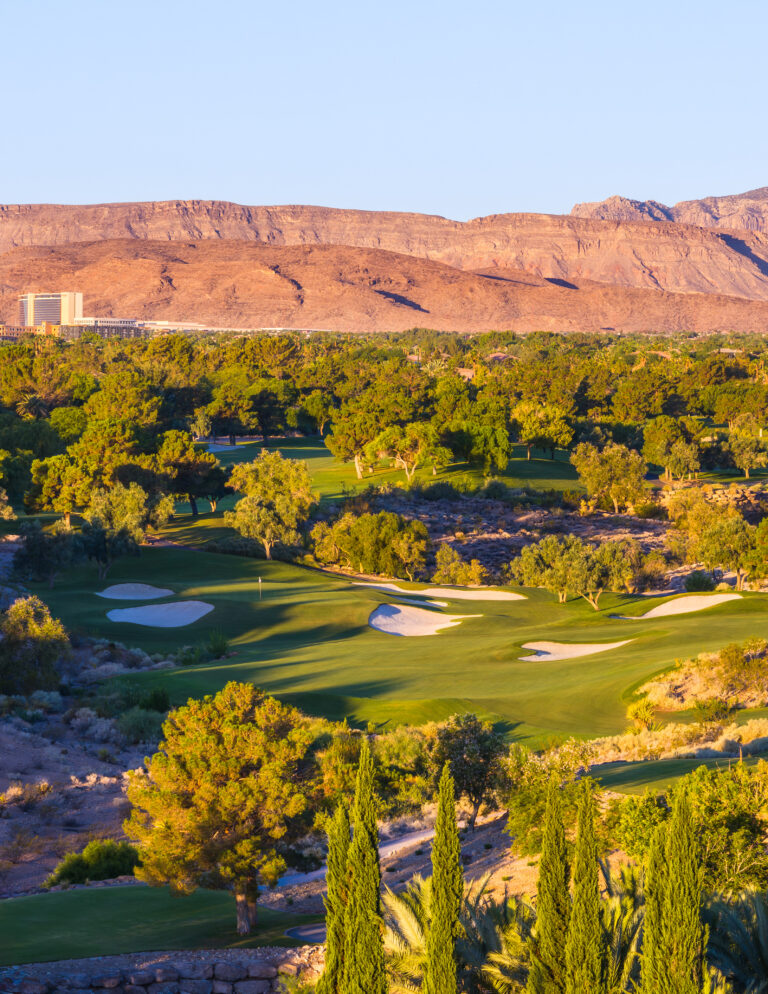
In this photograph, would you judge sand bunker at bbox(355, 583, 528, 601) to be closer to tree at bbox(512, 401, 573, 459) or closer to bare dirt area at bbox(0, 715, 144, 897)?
bare dirt area at bbox(0, 715, 144, 897)

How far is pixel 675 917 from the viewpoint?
10.1 m

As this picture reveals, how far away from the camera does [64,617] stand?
41.8m

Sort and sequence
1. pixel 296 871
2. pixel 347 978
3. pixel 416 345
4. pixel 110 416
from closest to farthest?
pixel 347 978, pixel 296 871, pixel 110 416, pixel 416 345

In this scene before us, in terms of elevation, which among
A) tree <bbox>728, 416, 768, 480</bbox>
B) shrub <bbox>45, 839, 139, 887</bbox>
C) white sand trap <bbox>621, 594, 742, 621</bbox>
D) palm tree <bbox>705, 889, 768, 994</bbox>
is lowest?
shrub <bbox>45, 839, 139, 887</bbox>

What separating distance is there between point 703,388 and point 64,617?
96600 millimetres

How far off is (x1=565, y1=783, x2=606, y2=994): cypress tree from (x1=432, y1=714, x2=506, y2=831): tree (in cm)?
987

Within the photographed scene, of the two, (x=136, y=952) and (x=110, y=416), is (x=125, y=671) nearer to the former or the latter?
(x=136, y=952)

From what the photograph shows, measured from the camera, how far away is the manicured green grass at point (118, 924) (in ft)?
50.3

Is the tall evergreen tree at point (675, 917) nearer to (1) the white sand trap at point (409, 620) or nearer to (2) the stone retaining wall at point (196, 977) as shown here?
(2) the stone retaining wall at point (196, 977)

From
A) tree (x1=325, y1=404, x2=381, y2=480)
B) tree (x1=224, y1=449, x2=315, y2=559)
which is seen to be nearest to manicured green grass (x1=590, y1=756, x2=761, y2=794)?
tree (x1=224, y1=449, x2=315, y2=559)

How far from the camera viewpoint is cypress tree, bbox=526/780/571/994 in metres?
11.0

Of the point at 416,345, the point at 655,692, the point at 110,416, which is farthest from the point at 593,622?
the point at 416,345

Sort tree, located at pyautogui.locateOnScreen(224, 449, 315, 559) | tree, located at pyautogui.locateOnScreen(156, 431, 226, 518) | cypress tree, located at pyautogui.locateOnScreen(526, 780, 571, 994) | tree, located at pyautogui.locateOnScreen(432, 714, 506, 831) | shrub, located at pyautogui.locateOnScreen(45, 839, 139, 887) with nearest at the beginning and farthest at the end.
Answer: cypress tree, located at pyautogui.locateOnScreen(526, 780, 571, 994)
shrub, located at pyautogui.locateOnScreen(45, 839, 139, 887)
tree, located at pyautogui.locateOnScreen(432, 714, 506, 831)
tree, located at pyautogui.locateOnScreen(224, 449, 315, 559)
tree, located at pyautogui.locateOnScreen(156, 431, 226, 518)

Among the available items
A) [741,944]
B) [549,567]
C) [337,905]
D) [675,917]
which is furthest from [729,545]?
[675,917]
